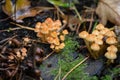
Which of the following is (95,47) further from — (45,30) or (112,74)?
(45,30)

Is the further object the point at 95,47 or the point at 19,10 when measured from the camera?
the point at 19,10

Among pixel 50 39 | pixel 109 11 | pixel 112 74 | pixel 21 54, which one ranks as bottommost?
pixel 112 74

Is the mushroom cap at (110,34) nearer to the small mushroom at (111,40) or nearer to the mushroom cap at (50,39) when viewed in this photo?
the small mushroom at (111,40)

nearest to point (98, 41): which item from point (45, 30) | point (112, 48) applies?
point (112, 48)

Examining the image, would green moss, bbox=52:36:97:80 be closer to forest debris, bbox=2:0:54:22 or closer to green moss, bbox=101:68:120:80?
green moss, bbox=101:68:120:80

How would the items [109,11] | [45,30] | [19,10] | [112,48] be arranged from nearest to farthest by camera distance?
[112,48] < [45,30] < [109,11] < [19,10]

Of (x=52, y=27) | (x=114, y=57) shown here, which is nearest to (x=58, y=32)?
(x=52, y=27)

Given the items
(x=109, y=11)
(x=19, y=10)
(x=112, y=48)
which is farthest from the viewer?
(x=19, y=10)

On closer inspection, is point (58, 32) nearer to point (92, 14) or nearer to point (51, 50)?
point (51, 50)
